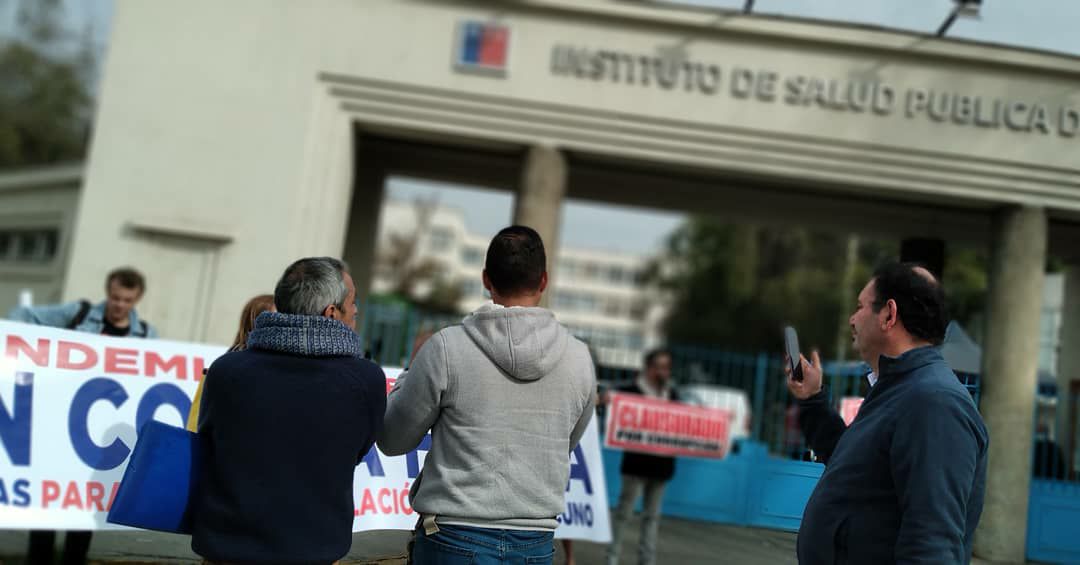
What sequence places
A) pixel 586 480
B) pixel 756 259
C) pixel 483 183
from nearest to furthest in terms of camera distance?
pixel 586 480
pixel 483 183
pixel 756 259

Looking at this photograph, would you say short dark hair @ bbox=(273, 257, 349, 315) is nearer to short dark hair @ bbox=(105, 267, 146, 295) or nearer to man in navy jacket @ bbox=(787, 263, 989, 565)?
man in navy jacket @ bbox=(787, 263, 989, 565)

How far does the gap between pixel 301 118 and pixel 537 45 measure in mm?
3124

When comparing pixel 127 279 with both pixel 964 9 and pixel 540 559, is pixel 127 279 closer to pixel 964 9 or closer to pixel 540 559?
pixel 540 559

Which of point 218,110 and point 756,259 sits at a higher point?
point 756,259

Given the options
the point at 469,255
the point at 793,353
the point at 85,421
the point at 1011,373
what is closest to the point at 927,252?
the point at 1011,373

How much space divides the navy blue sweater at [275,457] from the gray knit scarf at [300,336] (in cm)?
3

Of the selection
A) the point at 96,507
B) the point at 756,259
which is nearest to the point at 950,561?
the point at 96,507

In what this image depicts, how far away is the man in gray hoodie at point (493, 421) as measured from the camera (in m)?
3.13

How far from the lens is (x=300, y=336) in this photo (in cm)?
309

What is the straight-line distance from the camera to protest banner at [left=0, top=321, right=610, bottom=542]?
470 centimetres

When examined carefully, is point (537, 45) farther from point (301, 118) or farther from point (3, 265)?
point (3, 265)

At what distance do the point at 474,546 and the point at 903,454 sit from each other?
54.0 inches

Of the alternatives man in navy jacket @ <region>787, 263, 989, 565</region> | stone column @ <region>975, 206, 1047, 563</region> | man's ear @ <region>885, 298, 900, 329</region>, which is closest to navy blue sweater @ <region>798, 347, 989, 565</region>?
man in navy jacket @ <region>787, 263, 989, 565</region>

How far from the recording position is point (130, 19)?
38.9 feet
